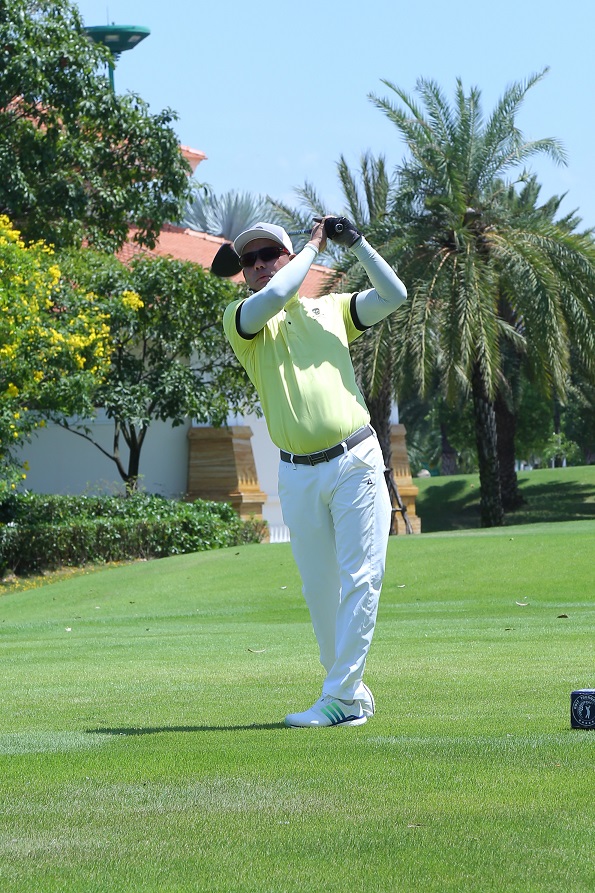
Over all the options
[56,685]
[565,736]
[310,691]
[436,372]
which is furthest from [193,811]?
[436,372]

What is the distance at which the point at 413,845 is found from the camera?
10.8 feet

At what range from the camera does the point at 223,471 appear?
107ft

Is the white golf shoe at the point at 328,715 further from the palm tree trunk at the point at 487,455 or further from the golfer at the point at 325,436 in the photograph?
the palm tree trunk at the point at 487,455

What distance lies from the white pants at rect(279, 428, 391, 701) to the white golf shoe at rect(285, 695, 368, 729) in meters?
0.04

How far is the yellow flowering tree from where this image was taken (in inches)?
807

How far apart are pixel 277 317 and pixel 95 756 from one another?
7.10 feet

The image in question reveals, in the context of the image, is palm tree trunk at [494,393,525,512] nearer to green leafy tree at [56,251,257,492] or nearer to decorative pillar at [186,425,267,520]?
decorative pillar at [186,425,267,520]

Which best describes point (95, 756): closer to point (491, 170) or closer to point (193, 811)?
point (193, 811)

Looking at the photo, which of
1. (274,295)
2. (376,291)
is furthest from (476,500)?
(274,295)

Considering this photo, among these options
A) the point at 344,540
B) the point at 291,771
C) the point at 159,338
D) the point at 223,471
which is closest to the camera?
the point at 291,771

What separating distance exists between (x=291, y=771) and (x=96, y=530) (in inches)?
780

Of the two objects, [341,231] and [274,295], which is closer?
[274,295]

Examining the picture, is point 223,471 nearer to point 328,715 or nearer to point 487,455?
point 487,455

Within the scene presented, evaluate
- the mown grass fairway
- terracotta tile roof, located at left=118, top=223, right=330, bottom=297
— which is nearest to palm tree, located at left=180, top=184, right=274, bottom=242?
terracotta tile roof, located at left=118, top=223, right=330, bottom=297
